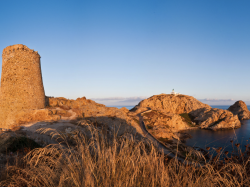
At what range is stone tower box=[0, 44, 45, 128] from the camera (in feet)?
60.0

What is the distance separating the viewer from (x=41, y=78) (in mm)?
21266

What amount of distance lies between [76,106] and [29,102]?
828 cm

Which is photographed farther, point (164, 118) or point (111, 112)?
point (164, 118)

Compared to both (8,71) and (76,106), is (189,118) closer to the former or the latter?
(76,106)

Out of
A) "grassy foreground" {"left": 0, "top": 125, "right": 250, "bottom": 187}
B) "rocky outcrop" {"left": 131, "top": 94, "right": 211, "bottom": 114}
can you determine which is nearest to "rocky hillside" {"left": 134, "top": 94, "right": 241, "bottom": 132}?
"rocky outcrop" {"left": 131, "top": 94, "right": 211, "bottom": 114}

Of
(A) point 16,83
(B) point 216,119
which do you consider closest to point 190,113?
(B) point 216,119

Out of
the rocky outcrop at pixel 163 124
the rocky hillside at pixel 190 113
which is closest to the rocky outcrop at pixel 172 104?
the rocky hillside at pixel 190 113

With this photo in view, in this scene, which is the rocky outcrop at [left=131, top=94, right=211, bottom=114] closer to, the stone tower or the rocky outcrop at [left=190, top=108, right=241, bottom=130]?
the rocky outcrop at [left=190, top=108, right=241, bottom=130]

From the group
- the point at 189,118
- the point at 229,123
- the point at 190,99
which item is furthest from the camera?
the point at 190,99

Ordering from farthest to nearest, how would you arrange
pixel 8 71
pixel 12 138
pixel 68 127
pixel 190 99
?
1. pixel 190 99
2. pixel 8 71
3. pixel 68 127
4. pixel 12 138

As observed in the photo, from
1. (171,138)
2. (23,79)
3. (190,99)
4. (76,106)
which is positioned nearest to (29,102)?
(23,79)

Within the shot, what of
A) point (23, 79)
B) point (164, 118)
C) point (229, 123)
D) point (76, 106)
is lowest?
point (229, 123)

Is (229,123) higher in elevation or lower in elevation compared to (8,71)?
lower

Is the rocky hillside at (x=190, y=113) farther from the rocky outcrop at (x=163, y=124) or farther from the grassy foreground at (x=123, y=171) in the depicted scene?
the grassy foreground at (x=123, y=171)
